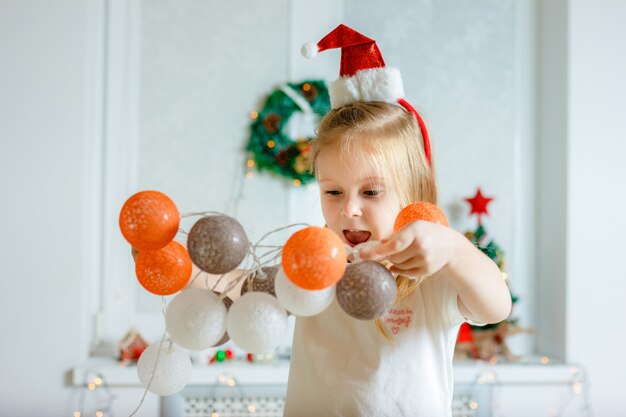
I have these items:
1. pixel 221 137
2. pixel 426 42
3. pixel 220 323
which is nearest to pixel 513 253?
pixel 426 42

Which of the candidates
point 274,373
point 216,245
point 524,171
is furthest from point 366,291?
point 524,171

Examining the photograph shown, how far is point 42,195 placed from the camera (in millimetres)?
2000

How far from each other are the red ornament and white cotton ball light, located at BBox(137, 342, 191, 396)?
1598mm

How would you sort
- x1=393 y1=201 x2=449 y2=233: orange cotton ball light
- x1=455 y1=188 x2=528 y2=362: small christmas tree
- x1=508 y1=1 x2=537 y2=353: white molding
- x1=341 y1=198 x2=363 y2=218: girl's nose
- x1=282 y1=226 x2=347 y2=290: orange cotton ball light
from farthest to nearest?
1. x1=508 y1=1 x2=537 y2=353: white molding
2. x1=455 y1=188 x2=528 y2=362: small christmas tree
3. x1=341 y1=198 x2=363 y2=218: girl's nose
4. x1=393 y1=201 x2=449 y2=233: orange cotton ball light
5. x1=282 y1=226 x2=347 y2=290: orange cotton ball light

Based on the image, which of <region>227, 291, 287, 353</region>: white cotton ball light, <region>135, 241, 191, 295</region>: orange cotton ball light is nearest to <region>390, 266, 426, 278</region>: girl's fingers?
<region>227, 291, 287, 353</region>: white cotton ball light

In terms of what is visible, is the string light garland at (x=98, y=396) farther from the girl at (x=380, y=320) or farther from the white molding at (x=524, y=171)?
the white molding at (x=524, y=171)

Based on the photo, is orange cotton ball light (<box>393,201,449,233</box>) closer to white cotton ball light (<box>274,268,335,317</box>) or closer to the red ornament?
white cotton ball light (<box>274,268,335,317</box>)

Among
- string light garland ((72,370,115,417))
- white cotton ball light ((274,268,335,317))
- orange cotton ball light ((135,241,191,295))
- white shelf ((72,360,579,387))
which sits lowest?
string light garland ((72,370,115,417))

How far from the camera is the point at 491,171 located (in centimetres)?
229

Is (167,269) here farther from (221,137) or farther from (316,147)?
(221,137)

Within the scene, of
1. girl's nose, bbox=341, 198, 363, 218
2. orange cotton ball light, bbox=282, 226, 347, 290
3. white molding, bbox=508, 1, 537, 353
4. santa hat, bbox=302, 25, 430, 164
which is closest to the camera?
orange cotton ball light, bbox=282, 226, 347, 290

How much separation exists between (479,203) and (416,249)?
161cm

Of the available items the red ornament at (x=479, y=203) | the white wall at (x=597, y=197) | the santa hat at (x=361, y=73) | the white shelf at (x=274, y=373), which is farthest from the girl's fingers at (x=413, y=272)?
the white wall at (x=597, y=197)

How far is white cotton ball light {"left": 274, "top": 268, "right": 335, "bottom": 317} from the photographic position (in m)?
0.66
